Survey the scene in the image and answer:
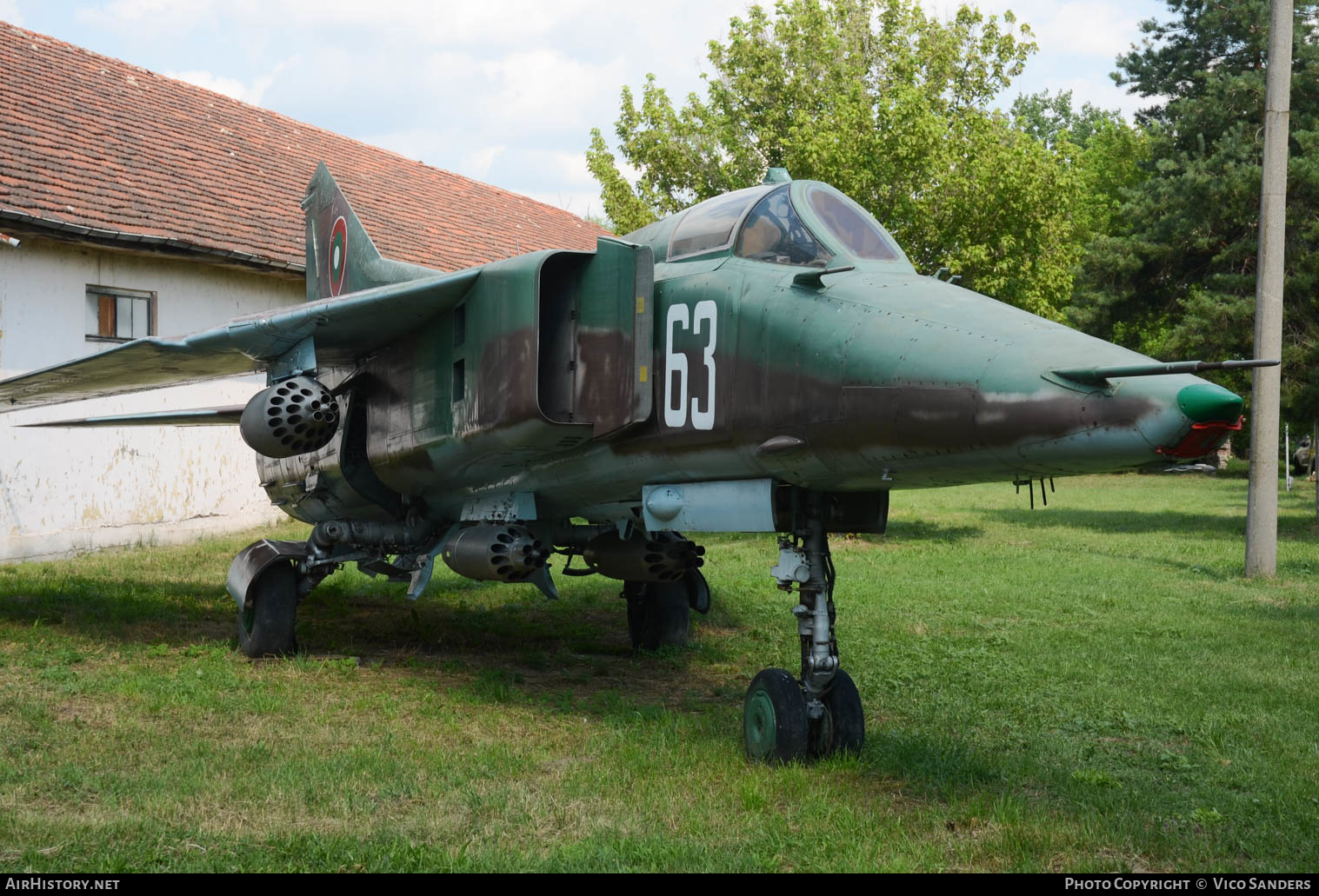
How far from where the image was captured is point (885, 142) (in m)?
20.5

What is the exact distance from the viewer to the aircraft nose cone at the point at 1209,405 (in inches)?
156

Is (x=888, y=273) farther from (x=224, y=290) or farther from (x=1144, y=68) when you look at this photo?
(x=1144, y=68)

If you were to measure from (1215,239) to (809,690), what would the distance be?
706 inches

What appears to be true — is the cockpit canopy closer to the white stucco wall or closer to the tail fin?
the tail fin

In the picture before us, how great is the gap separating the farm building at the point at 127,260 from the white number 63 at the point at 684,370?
10793mm

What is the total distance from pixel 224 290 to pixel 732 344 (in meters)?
13.0

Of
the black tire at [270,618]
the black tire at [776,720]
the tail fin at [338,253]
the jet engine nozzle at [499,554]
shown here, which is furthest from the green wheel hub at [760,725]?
the tail fin at [338,253]

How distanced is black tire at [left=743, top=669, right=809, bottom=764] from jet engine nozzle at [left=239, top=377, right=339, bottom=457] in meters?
3.51

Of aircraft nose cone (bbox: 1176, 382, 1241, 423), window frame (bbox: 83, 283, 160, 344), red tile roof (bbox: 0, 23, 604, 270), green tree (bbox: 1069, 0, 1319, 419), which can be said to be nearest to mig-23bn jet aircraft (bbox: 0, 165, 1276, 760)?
aircraft nose cone (bbox: 1176, 382, 1241, 423)

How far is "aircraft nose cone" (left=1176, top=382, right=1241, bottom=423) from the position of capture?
3953 mm

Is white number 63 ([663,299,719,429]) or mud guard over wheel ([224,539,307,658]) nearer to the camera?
white number 63 ([663,299,719,429])

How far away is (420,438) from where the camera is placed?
7812 mm

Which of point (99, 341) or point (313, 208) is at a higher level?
point (313, 208)
